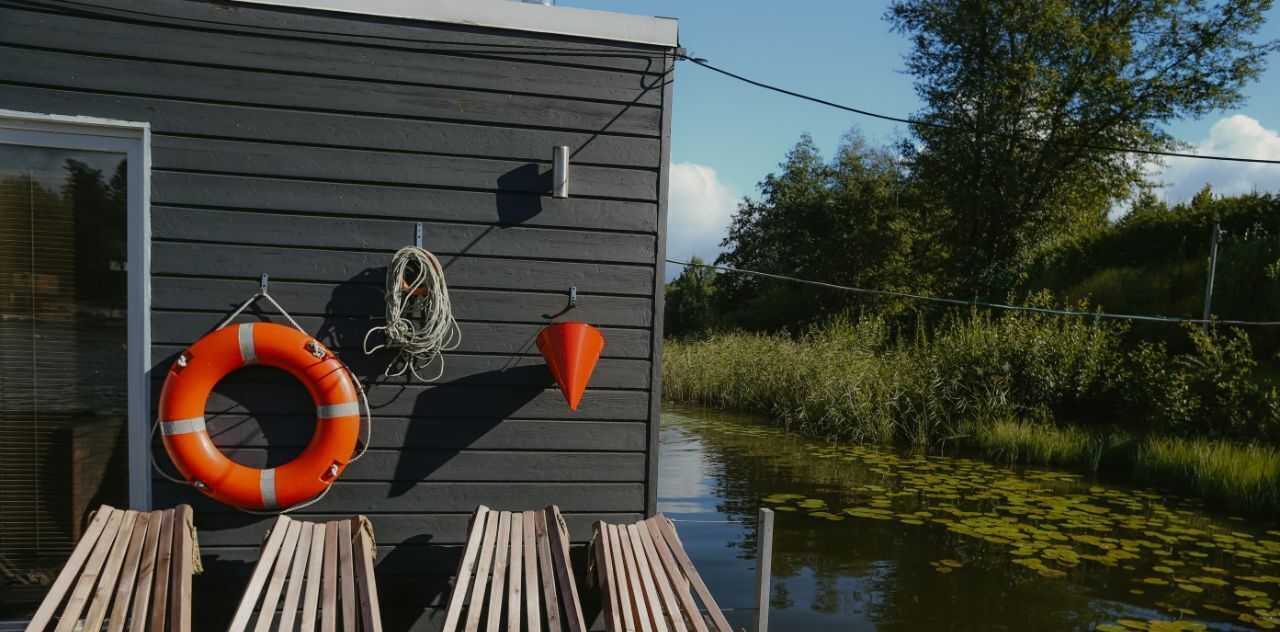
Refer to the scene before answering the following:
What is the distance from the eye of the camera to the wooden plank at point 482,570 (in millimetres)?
2393

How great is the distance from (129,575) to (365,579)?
0.65 meters

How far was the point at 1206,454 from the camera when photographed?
6387mm

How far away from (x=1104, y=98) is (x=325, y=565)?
16.3 metres

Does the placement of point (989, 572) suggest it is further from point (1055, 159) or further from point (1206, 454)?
point (1055, 159)

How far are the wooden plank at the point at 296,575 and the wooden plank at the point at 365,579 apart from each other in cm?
14

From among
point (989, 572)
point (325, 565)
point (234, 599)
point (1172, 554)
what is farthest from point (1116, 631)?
point (234, 599)

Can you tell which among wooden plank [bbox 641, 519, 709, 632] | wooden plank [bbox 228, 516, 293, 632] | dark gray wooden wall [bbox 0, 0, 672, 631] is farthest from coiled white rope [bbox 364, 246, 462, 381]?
wooden plank [bbox 641, 519, 709, 632]

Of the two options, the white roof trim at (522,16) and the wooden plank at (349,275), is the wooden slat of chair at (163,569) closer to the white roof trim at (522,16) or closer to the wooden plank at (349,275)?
the wooden plank at (349,275)

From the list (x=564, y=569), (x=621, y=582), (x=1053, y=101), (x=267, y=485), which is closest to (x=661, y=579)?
(x=621, y=582)

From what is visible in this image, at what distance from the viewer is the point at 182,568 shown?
7.80 feet

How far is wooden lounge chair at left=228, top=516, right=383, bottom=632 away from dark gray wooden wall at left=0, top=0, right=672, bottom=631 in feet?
0.61

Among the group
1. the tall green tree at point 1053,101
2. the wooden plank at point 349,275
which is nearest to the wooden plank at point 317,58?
the wooden plank at point 349,275

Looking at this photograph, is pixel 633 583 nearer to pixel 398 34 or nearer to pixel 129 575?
pixel 129 575

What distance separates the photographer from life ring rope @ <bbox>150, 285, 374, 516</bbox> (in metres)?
2.57
